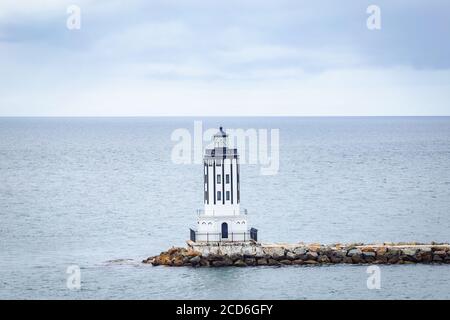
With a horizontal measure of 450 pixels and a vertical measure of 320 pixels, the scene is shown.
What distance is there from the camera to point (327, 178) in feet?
329

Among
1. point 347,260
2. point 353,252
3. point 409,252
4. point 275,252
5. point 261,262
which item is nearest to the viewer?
point 261,262

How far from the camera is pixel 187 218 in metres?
68.8

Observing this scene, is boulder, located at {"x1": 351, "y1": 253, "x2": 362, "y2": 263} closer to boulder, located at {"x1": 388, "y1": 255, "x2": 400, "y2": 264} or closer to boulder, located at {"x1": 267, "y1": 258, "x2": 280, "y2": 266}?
boulder, located at {"x1": 388, "y1": 255, "x2": 400, "y2": 264}

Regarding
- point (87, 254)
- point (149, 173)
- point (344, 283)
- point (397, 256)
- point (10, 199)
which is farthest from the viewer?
point (149, 173)

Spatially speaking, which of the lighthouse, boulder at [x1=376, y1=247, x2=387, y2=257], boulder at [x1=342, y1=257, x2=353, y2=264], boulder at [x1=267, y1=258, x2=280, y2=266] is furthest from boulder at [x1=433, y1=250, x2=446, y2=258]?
the lighthouse

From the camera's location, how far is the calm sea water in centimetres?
4712

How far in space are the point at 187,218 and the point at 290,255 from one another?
19.3 meters

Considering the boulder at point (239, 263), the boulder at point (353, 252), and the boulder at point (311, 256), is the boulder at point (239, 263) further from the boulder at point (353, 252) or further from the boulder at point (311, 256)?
the boulder at point (353, 252)

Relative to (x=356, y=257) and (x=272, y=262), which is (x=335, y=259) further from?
(x=272, y=262)

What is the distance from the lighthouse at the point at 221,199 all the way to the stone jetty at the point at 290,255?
453mm

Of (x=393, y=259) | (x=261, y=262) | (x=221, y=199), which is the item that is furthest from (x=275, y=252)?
(x=393, y=259)
